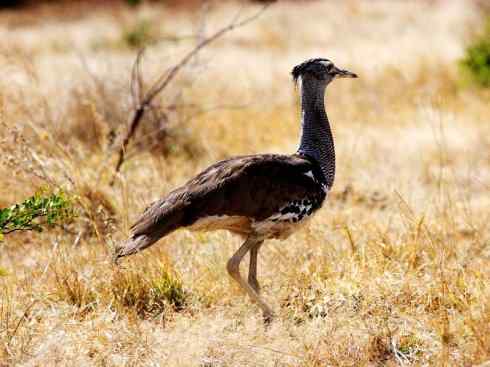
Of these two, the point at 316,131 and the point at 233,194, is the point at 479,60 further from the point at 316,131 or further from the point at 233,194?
the point at 233,194

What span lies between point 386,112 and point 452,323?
5.42 metres

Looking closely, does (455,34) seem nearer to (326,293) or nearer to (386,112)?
(386,112)

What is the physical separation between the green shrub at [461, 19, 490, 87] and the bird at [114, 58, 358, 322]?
19.3 ft

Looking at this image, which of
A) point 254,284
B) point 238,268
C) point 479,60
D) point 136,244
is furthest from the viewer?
point 479,60

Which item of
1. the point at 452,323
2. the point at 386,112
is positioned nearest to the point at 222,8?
the point at 386,112

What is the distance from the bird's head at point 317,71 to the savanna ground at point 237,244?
84 cm

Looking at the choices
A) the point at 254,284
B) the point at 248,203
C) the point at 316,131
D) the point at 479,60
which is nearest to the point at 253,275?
the point at 254,284

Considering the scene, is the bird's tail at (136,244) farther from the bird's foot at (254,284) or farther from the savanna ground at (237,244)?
the bird's foot at (254,284)

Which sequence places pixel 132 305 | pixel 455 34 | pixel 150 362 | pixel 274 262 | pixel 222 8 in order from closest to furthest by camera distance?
1. pixel 150 362
2. pixel 132 305
3. pixel 274 262
4. pixel 455 34
5. pixel 222 8

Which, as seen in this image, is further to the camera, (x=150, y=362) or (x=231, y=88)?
(x=231, y=88)

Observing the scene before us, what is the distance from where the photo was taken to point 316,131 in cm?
466

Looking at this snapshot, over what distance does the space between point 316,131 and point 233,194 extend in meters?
0.75

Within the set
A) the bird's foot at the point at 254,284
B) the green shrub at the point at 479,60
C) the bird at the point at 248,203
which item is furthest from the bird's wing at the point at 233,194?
the green shrub at the point at 479,60

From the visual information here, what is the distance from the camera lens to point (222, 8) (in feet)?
71.3
